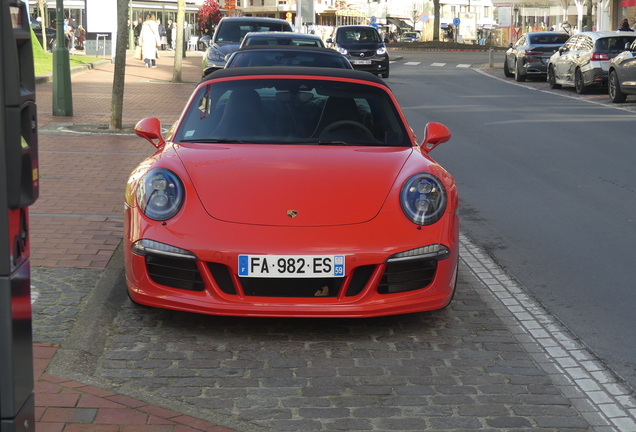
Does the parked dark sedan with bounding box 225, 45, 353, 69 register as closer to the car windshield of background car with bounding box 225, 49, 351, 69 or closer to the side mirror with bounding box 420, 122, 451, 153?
the car windshield of background car with bounding box 225, 49, 351, 69

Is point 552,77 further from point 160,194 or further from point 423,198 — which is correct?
point 160,194

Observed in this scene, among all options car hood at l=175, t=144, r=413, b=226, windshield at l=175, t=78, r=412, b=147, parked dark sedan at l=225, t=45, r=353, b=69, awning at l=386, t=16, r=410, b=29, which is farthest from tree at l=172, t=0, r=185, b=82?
awning at l=386, t=16, r=410, b=29

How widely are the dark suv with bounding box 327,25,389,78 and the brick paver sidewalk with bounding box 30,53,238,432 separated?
34.0ft

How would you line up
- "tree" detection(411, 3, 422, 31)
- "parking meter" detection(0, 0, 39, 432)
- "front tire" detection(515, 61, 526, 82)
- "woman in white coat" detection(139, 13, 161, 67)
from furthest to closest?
"tree" detection(411, 3, 422, 31) → "woman in white coat" detection(139, 13, 161, 67) → "front tire" detection(515, 61, 526, 82) → "parking meter" detection(0, 0, 39, 432)

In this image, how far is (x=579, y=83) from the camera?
76.1ft

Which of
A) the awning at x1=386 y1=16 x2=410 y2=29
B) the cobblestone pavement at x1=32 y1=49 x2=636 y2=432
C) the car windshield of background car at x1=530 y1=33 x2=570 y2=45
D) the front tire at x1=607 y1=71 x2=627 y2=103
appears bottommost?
the cobblestone pavement at x1=32 y1=49 x2=636 y2=432

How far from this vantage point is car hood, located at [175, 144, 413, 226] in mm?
4895

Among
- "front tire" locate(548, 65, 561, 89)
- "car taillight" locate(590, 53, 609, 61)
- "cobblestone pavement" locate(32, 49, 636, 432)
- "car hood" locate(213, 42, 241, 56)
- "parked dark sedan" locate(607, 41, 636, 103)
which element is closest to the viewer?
"cobblestone pavement" locate(32, 49, 636, 432)

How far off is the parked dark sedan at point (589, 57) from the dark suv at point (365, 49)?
688 centimetres

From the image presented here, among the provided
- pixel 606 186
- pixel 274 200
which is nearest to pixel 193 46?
pixel 606 186

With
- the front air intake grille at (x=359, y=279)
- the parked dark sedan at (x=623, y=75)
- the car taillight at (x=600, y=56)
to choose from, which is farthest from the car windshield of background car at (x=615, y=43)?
the front air intake grille at (x=359, y=279)

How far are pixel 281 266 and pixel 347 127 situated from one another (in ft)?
5.38

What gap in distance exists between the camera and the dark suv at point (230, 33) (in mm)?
20641

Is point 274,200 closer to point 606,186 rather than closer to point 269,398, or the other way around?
point 269,398
